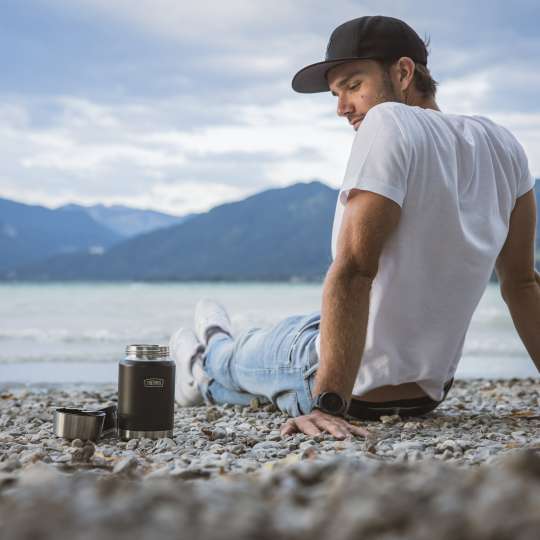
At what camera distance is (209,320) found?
4527 millimetres

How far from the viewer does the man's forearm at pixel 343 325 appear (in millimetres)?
2762

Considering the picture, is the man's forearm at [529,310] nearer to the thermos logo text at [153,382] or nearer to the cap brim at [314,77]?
the cap brim at [314,77]

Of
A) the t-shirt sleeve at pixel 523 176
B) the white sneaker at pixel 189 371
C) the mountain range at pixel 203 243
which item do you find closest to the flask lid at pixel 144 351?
the white sneaker at pixel 189 371

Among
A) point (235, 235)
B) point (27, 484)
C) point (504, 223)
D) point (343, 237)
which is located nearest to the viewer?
point (27, 484)

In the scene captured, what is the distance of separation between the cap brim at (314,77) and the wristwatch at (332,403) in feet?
4.31

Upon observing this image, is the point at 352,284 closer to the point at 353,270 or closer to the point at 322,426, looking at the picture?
the point at 353,270

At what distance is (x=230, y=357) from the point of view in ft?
13.0

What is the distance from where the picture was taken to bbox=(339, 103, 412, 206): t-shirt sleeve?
2.70m

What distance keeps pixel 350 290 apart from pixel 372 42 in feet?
3.32

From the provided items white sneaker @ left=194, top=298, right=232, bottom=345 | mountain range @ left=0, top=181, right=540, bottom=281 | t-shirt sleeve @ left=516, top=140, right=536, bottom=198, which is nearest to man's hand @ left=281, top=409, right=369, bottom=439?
t-shirt sleeve @ left=516, top=140, right=536, bottom=198

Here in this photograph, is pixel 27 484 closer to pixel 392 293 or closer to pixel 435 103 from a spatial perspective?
pixel 392 293

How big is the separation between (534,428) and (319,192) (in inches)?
4475

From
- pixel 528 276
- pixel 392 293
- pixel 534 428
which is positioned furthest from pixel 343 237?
A: pixel 534 428

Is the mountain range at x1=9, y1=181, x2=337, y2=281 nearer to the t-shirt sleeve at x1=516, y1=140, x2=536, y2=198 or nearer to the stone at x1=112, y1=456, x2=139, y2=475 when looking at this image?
the t-shirt sleeve at x1=516, y1=140, x2=536, y2=198
